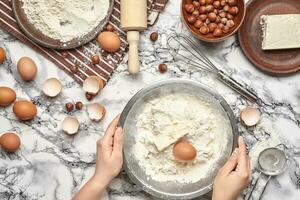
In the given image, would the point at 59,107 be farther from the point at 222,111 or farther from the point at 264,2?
the point at 264,2

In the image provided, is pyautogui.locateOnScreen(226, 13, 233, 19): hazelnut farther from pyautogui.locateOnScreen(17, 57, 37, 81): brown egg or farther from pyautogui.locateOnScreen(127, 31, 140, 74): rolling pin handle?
pyautogui.locateOnScreen(17, 57, 37, 81): brown egg

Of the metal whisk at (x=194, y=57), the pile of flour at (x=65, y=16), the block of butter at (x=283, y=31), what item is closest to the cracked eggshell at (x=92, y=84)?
the pile of flour at (x=65, y=16)

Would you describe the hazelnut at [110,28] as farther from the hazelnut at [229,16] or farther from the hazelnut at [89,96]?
the hazelnut at [229,16]

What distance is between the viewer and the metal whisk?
1.61 m

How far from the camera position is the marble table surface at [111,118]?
1618 mm

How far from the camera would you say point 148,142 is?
158cm

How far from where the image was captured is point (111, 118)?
64.2 inches

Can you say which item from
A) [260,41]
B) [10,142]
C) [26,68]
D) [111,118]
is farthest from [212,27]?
[10,142]

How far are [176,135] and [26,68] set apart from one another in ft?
1.48

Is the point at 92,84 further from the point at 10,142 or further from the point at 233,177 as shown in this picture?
the point at 233,177

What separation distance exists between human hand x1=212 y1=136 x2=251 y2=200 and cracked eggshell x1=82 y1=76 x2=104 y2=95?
1.33 ft

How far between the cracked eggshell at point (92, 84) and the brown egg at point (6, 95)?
199mm

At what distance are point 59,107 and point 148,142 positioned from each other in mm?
277

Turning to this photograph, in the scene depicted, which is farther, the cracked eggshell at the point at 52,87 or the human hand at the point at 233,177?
the cracked eggshell at the point at 52,87
